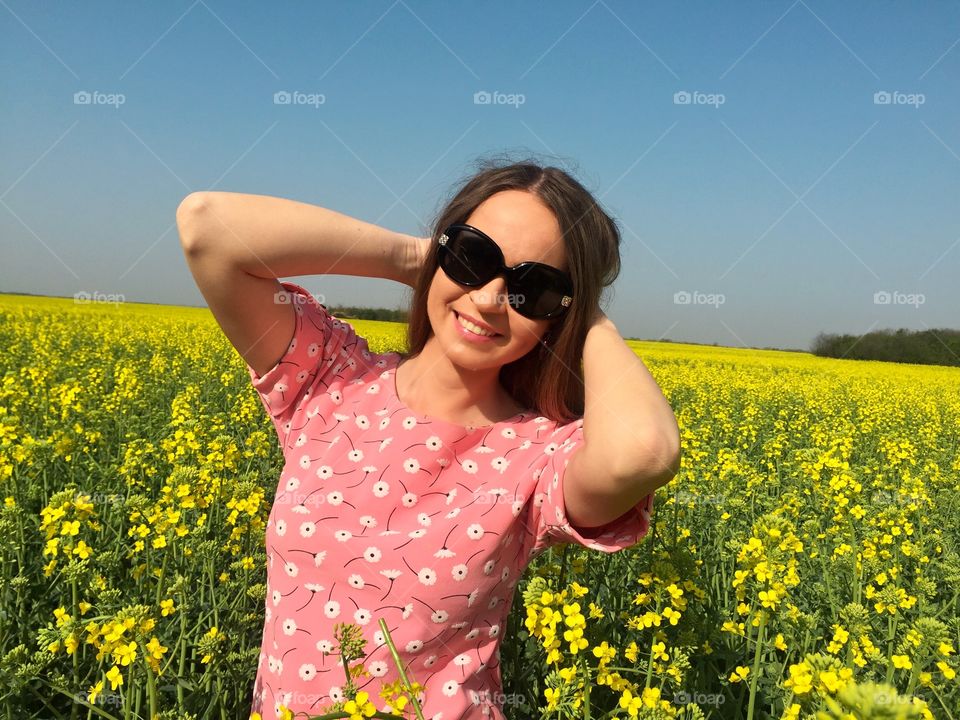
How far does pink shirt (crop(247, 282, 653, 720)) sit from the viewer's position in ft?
5.03

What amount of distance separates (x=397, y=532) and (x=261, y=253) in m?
0.78

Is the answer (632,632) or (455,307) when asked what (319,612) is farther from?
(632,632)

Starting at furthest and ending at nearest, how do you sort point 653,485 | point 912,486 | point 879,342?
point 879,342 → point 912,486 → point 653,485

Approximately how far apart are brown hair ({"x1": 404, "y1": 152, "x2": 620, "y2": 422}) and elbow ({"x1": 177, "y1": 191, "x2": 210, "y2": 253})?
1.99 ft

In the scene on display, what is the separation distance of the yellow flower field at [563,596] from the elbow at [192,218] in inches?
34.6

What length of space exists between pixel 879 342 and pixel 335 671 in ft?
125

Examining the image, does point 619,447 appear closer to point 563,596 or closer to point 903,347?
point 563,596

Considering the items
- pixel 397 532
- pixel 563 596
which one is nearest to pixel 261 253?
pixel 397 532

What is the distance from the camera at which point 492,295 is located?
5.20ft

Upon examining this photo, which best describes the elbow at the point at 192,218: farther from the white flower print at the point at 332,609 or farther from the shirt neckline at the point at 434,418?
the white flower print at the point at 332,609

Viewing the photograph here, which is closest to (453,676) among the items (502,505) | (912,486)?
(502,505)

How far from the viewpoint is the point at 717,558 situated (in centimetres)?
311

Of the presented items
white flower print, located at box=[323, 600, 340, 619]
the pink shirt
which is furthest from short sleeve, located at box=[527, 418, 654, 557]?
white flower print, located at box=[323, 600, 340, 619]

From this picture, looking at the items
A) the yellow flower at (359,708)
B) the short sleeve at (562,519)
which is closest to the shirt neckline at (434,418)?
the short sleeve at (562,519)
